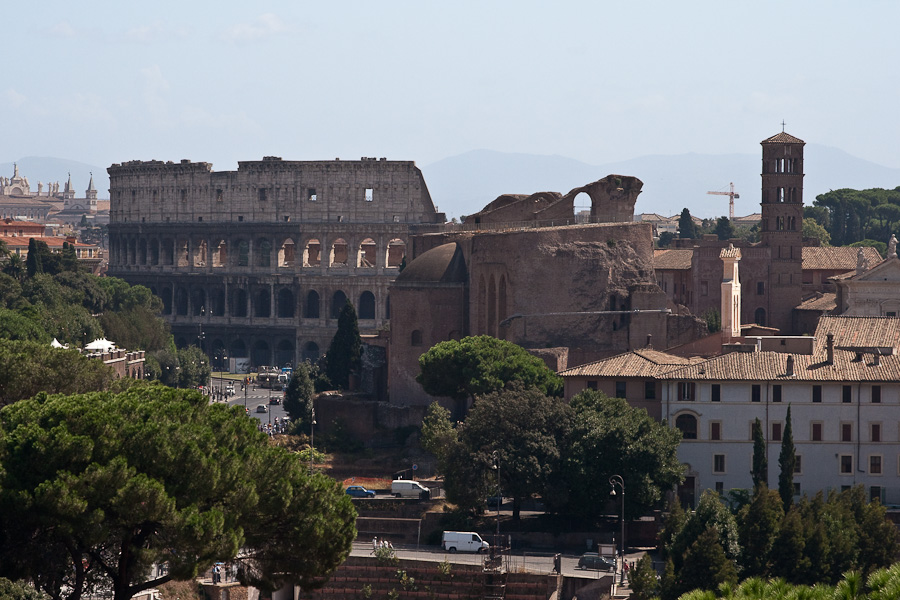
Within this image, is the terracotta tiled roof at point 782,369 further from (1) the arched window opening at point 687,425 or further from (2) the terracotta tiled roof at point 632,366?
(2) the terracotta tiled roof at point 632,366

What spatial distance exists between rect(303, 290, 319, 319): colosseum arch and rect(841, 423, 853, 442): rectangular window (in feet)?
221

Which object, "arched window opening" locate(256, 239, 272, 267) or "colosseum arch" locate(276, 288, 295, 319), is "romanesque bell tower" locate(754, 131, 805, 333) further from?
"arched window opening" locate(256, 239, 272, 267)

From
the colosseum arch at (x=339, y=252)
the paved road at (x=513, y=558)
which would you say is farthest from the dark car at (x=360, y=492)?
the colosseum arch at (x=339, y=252)

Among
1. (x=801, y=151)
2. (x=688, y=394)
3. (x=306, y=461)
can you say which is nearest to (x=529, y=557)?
(x=688, y=394)

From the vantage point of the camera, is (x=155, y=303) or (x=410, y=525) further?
(x=155, y=303)

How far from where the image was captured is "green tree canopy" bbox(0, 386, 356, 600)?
32375 mm

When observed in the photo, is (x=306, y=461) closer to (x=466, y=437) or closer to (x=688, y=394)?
(x=466, y=437)

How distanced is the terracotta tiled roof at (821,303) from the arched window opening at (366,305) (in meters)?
38.4

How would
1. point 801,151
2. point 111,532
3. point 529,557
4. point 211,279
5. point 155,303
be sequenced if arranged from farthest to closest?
point 211,279
point 155,303
point 801,151
point 529,557
point 111,532

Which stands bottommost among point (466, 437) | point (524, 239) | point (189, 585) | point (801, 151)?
point (189, 585)

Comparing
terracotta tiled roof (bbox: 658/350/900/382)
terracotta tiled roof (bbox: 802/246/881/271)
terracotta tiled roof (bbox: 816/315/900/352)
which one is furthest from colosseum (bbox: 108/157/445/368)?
terracotta tiled roof (bbox: 658/350/900/382)

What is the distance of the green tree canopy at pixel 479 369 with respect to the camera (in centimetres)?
5862

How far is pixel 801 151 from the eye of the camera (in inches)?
3285

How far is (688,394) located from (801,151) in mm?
32968
